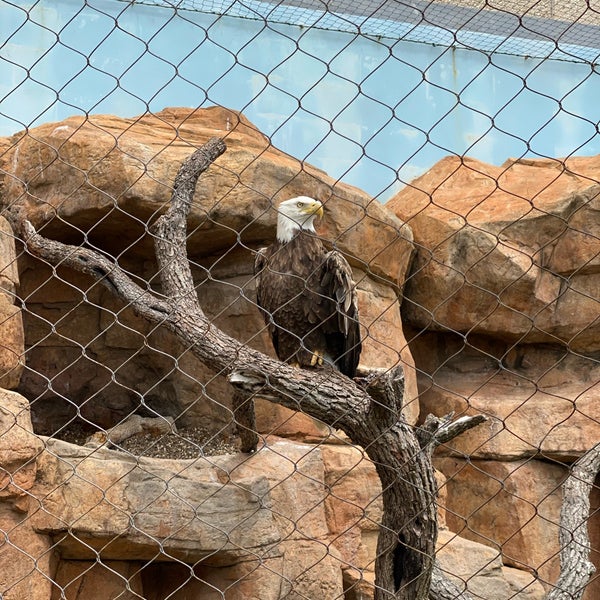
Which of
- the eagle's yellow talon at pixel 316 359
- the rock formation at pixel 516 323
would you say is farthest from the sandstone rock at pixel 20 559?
the rock formation at pixel 516 323

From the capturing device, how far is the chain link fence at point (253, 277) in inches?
121

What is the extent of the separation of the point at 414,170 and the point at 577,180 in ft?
2.60

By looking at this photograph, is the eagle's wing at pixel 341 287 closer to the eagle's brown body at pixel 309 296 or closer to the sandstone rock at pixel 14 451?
the eagle's brown body at pixel 309 296

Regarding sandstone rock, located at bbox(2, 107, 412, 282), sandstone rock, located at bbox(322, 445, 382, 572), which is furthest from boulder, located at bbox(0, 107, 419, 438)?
sandstone rock, located at bbox(322, 445, 382, 572)

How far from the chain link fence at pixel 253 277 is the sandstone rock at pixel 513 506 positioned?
0.04 ft

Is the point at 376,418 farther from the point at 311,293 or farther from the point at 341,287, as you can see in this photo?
the point at 311,293

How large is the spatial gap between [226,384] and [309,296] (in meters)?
0.86

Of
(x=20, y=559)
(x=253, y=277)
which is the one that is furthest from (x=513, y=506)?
(x=20, y=559)

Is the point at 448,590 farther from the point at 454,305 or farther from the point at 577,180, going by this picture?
the point at 577,180

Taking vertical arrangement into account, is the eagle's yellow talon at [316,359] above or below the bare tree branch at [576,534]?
above

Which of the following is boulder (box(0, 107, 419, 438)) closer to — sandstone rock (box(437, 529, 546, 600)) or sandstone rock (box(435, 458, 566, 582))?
sandstone rock (box(435, 458, 566, 582))

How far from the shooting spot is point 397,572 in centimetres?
243

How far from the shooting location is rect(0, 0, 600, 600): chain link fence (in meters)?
3.07

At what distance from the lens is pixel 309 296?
3.29m
